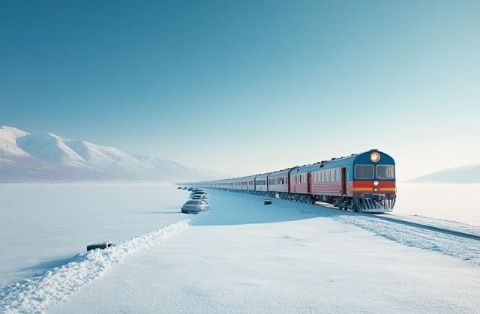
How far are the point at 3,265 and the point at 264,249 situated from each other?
8499mm

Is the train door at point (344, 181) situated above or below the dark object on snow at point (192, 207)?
above

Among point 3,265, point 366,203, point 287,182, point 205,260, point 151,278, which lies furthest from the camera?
point 287,182

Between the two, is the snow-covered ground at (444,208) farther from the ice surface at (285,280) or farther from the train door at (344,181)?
the ice surface at (285,280)

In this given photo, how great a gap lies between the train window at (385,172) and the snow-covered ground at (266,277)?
1242 cm

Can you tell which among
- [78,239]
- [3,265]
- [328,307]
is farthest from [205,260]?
[78,239]

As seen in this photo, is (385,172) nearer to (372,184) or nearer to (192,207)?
(372,184)

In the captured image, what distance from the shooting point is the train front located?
26895 mm

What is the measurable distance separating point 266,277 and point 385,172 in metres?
21.2

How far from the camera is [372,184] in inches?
1064

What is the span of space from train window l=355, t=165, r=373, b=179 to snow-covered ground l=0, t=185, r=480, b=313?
460 inches

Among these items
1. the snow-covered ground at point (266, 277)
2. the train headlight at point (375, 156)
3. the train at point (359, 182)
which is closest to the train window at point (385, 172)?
the train at point (359, 182)

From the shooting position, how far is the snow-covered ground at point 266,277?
7137 millimetres

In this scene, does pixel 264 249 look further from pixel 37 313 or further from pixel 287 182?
pixel 287 182

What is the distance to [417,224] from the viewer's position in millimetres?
19078
